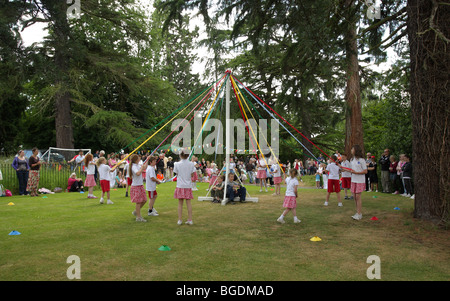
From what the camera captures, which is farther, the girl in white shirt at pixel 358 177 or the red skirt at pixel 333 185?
the red skirt at pixel 333 185

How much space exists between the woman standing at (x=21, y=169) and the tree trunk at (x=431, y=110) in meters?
13.8

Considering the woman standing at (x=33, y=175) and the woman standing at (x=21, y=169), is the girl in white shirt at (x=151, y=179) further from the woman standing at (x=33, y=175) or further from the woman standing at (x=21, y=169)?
the woman standing at (x=21, y=169)

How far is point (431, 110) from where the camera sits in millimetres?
7172

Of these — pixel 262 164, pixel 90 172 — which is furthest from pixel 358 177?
pixel 90 172

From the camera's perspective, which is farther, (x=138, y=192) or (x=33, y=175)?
(x=33, y=175)

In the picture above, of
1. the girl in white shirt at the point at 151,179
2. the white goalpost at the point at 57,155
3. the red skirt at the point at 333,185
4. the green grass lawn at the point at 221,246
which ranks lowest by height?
the green grass lawn at the point at 221,246

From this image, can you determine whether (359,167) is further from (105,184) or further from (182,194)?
(105,184)

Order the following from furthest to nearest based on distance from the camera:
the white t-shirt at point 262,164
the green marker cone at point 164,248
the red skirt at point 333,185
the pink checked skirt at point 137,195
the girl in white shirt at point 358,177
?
the white t-shirt at point 262,164 < the red skirt at point 333,185 < the girl in white shirt at point 358,177 < the pink checked skirt at point 137,195 < the green marker cone at point 164,248

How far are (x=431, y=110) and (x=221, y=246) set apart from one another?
16.8 feet

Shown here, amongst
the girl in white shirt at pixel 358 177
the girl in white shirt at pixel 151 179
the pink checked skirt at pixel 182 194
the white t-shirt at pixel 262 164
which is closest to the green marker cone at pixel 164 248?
the pink checked skirt at pixel 182 194

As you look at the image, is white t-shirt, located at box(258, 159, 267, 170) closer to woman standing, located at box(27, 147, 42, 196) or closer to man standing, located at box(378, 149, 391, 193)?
man standing, located at box(378, 149, 391, 193)

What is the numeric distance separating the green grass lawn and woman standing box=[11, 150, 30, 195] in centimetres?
508

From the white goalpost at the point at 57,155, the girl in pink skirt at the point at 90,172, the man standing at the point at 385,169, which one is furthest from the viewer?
the white goalpost at the point at 57,155

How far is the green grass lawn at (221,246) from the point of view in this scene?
4.49m
